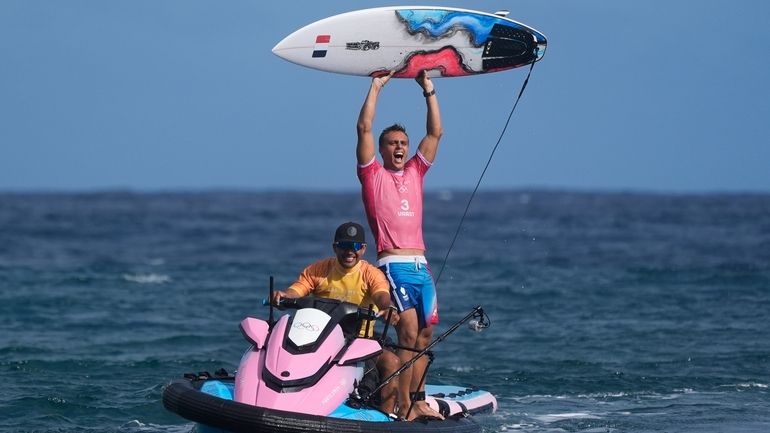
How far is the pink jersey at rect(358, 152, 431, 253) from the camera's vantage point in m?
9.35

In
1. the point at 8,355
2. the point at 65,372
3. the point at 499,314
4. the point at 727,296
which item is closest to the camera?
the point at 65,372

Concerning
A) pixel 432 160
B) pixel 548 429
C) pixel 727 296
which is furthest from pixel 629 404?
pixel 727 296

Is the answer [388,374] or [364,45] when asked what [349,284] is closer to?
[388,374]

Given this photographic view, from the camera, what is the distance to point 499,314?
1862 centimetres

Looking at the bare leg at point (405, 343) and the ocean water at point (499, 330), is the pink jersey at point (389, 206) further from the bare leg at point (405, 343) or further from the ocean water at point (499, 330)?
the ocean water at point (499, 330)

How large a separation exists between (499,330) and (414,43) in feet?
23.7

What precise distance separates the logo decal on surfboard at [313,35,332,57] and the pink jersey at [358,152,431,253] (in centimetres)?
162

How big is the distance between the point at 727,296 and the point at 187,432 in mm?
12252

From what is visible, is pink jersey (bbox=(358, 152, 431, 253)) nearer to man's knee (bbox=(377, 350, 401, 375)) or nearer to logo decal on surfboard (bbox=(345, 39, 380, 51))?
man's knee (bbox=(377, 350, 401, 375))

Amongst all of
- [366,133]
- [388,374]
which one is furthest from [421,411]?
[366,133]

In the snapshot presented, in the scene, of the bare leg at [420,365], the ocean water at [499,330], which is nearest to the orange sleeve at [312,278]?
the bare leg at [420,365]

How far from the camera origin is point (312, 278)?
360 inches

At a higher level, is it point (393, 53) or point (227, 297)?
point (393, 53)

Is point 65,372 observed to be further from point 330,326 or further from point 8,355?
point 330,326
